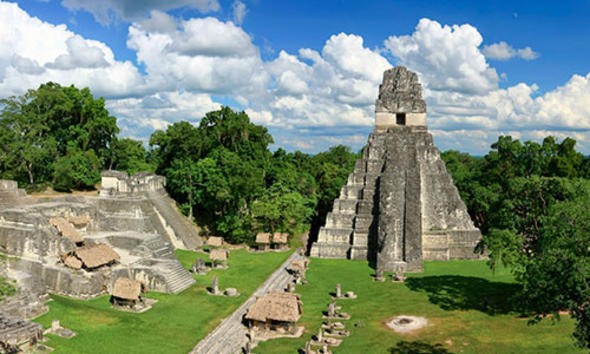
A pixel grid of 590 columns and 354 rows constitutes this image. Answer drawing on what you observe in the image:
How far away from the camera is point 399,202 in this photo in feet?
127

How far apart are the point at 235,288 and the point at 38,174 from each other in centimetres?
2874

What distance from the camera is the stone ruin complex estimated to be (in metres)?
27.9

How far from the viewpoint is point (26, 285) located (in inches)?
990

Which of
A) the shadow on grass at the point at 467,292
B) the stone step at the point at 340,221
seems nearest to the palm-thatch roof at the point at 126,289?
the shadow on grass at the point at 467,292

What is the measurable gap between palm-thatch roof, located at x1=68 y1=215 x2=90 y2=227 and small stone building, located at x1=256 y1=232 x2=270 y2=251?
14.0 m

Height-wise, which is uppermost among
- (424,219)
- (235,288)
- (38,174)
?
(38,174)

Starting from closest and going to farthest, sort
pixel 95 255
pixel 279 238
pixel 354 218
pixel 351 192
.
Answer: pixel 95 255, pixel 354 218, pixel 351 192, pixel 279 238

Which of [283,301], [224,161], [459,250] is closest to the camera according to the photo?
[283,301]

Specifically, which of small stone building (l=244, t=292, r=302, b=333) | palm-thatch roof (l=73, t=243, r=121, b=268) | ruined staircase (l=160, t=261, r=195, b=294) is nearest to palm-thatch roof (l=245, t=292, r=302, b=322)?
small stone building (l=244, t=292, r=302, b=333)

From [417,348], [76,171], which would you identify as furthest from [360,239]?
[76,171]

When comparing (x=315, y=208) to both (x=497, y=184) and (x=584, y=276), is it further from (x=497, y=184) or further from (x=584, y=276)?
(x=584, y=276)

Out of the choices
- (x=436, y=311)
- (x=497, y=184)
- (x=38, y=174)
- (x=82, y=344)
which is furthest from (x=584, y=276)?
(x=38, y=174)

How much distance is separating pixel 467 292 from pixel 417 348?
9.09 metres

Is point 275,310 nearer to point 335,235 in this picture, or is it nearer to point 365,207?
point 335,235
